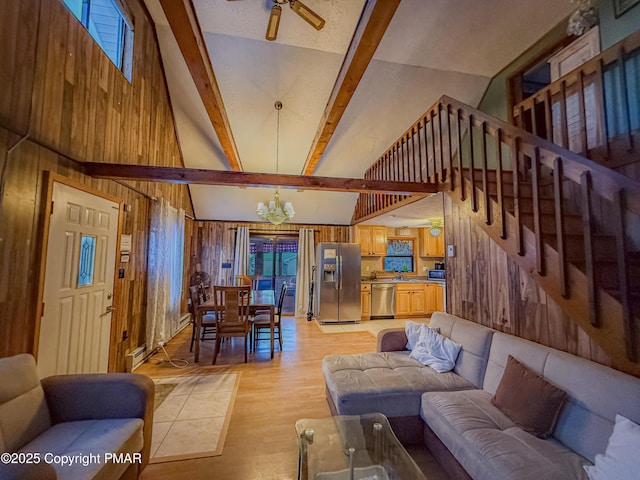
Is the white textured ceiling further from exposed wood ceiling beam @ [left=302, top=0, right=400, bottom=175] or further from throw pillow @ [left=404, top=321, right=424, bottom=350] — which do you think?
throw pillow @ [left=404, top=321, right=424, bottom=350]

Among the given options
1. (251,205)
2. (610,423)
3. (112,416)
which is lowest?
(112,416)

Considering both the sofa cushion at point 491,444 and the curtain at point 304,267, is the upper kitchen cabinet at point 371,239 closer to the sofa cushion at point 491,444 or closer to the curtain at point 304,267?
the curtain at point 304,267

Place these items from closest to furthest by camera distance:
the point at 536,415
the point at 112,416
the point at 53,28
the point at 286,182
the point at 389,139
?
the point at 536,415
the point at 112,416
the point at 53,28
the point at 286,182
the point at 389,139

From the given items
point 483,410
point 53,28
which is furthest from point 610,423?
point 53,28

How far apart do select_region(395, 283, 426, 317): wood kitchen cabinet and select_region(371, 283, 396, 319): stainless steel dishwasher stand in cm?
15

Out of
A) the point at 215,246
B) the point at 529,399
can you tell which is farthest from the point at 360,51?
the point at 215,246

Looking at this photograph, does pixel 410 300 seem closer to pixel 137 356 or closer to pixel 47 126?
pixel 137 356

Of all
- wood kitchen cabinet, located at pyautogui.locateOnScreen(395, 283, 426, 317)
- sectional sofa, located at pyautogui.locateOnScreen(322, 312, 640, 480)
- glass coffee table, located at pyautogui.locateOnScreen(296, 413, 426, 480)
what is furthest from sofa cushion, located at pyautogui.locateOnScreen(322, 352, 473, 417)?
wood kitchen cabinet, located at pyautogui.locateOnScreen(395, 283, 426, 317)

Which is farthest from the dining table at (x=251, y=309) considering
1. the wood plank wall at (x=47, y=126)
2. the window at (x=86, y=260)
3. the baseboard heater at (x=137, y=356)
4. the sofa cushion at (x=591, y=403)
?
the sofa cushion at (x=591, y=403)

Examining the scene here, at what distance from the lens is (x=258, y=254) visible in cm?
674

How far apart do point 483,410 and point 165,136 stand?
200 inches

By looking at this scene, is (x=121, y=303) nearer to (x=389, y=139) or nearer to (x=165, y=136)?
(x=165, y=136)

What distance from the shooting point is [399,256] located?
7.13 meters

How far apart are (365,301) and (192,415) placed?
4395 mm
